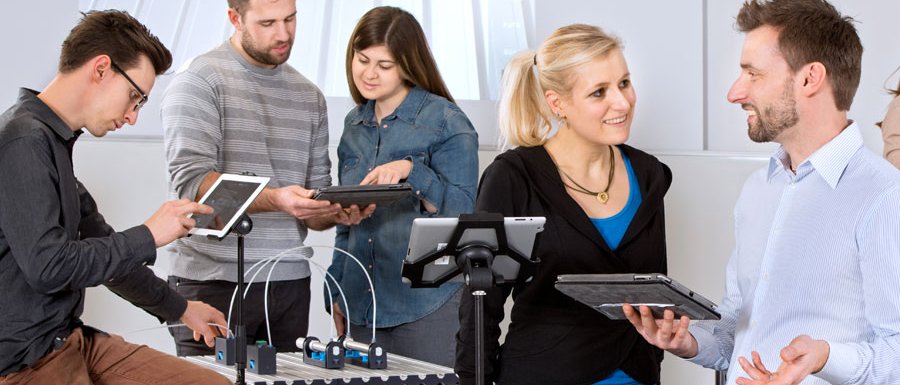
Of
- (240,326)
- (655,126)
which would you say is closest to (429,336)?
(240,326)

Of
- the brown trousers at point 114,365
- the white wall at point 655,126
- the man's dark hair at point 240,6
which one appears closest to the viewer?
the brown trousers at point 114,365

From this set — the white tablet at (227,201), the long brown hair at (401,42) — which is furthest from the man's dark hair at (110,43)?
the long brown hair at (401,42)

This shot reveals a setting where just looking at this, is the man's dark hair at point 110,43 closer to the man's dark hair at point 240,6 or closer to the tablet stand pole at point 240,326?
the tablet stand pole at point 240,326

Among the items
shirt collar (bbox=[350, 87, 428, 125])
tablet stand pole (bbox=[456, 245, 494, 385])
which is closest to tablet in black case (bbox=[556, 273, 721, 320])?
tablet stand pole (bbox=[456, 245, 494, 385])

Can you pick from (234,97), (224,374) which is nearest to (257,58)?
(234,97)

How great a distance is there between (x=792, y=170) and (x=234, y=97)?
152cm

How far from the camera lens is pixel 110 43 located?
242cm

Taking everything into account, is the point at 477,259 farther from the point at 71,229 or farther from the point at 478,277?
the point at 71,229

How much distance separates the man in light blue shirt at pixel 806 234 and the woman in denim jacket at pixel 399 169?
92cm

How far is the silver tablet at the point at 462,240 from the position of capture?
210 centimetres

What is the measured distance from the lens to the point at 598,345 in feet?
7.80

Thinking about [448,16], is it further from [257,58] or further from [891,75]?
[891,75]

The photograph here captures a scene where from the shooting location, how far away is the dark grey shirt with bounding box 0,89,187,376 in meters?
2.15

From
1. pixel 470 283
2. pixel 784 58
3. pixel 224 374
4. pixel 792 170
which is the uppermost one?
pixel 784 58
